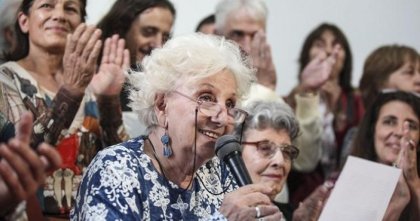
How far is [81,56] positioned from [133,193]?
3.03 feet

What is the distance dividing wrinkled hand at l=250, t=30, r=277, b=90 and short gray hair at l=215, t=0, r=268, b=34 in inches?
6.0

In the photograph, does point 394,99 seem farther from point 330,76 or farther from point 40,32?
point 40,32

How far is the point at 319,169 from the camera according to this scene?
423 cm

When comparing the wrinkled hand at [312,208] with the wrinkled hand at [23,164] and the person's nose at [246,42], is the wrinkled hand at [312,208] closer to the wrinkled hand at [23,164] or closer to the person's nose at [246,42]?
the person's nose at [246,42]

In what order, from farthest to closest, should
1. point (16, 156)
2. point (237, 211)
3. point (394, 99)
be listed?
point (394, 99) < point (237, 211) < point (16, 156)

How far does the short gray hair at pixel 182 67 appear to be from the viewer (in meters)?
2.54

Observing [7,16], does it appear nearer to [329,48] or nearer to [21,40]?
[21,40]

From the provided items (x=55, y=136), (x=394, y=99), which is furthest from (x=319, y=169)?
(x=55, y=136)

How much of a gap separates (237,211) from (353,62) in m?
2.49

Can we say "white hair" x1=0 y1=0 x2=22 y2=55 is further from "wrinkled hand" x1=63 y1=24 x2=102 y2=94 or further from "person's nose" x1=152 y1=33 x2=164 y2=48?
"person's nose" x1=152 y1=33 x2=164 y2=48

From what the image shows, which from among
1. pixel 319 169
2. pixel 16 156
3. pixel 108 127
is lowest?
pixel 319 169

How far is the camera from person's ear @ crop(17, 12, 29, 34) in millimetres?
3113

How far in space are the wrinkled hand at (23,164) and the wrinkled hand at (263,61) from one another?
2.21 metres

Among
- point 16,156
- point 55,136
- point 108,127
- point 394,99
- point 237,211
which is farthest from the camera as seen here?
point 394,99
